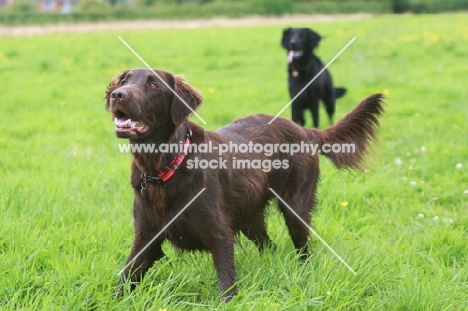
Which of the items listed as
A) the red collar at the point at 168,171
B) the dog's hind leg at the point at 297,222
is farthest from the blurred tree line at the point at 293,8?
the red collar at the point at 168,171

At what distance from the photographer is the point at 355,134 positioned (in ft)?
12.6

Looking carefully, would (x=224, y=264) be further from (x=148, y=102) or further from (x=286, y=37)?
(x=286, y=37)

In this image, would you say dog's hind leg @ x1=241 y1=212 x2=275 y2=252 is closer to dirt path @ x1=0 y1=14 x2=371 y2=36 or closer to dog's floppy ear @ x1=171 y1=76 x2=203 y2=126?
dog's floppy ear @ x1=171 y1=76 x2=203 y2=126

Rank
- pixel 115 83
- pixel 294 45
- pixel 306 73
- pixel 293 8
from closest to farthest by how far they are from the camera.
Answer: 1. pixel 115 83
2. pixel 294 45
3. pixel 306 73
4. pixel 293 8

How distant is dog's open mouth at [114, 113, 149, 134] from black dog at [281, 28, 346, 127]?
4.68m

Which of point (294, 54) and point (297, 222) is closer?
point (297, 222)

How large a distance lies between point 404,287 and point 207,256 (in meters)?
1.11

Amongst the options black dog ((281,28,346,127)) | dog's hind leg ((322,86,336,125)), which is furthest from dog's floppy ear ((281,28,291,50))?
dog's hind leg ((322,86,336,125))

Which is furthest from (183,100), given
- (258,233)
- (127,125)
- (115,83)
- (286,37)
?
(286,37)

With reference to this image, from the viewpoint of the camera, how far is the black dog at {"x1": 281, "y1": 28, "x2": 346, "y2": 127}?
7230 millimetres

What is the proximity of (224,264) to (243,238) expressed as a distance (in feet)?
2.43

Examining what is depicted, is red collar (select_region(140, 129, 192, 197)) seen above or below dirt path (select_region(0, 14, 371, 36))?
above

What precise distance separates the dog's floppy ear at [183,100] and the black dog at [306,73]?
4.38m

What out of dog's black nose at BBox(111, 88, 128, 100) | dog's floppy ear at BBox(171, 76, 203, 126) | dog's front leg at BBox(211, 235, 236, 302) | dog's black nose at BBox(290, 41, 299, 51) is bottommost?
dog's front leg at BBox(211, 235, 236, 302)
